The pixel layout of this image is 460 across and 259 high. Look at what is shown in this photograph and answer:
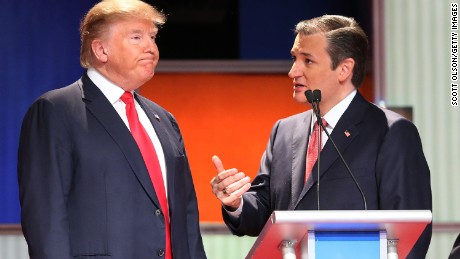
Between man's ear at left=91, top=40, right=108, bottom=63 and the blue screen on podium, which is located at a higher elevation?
man's ear at left=91, top=40, right=108, bottom=63

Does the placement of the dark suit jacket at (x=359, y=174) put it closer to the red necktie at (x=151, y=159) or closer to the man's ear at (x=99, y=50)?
the red necktie at (x=151, y=159)

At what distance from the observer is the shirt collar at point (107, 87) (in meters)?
4.30

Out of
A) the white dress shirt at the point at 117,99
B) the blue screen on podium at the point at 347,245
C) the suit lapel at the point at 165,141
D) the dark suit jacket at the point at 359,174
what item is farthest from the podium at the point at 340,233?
the dark suit jacket at the point at 359,174

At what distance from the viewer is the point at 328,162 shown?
464cm

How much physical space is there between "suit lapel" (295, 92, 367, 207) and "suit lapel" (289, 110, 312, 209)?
0.23 feet

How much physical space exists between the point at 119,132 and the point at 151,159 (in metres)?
0.18

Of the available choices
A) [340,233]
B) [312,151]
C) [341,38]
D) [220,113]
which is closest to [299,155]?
[312,151]

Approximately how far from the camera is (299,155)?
483 centimetres

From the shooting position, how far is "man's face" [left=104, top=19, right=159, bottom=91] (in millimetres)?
4328

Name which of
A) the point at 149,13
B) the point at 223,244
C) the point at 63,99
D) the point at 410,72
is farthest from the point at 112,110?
the point at 410,72

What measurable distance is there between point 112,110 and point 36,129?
0.32 metres

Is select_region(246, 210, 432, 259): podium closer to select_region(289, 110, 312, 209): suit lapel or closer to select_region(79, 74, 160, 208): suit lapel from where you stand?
select_region(79, 74, 160, 208): suit lapel

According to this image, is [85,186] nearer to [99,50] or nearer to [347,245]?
[99,50]

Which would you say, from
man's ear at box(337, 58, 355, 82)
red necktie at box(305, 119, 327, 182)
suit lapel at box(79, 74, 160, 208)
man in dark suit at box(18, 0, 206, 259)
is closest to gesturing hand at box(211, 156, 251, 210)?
man in dark suit at box(18, 0, 206, 259)
